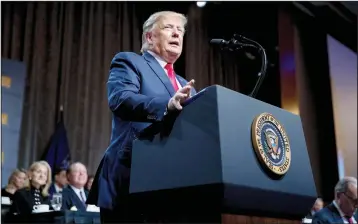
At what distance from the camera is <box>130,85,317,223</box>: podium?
107cm

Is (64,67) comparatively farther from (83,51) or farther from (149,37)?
(149,37)

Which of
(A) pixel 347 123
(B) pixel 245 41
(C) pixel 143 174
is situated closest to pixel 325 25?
(A) pixel 347 123

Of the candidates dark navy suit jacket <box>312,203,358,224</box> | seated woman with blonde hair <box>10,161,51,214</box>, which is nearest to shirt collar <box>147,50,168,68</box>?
dark navy suit jacket <box>312,203,358,224</box>

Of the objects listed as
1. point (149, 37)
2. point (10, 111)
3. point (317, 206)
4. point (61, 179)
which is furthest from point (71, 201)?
point (149, 37)

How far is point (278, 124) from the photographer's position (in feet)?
4.17

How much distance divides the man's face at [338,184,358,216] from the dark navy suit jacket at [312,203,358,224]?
7 cm

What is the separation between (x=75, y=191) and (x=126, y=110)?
3.49 meters

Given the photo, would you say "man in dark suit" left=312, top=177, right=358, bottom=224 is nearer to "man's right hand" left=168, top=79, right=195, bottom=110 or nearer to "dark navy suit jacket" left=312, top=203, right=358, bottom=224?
"dark navy suit jacket" left=312, top=203, right=358, bottom=224

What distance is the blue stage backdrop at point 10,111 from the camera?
5617 millimetres

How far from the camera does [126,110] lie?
1267 mm

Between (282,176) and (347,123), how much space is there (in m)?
5.83

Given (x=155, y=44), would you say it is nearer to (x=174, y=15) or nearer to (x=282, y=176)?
(x=174, y=15)

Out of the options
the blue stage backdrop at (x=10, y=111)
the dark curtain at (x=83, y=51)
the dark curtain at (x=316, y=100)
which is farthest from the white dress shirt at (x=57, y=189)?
the dark curtain at (x=316, y=100)

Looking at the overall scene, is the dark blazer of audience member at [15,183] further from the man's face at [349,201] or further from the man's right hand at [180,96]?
the man's right hand at [180,96]
